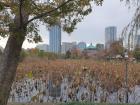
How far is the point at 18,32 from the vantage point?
30.0 ft

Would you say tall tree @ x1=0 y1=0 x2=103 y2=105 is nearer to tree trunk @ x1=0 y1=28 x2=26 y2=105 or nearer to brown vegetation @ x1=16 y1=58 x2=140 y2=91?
tree trunk @ x1=0 y1=28 x2=26 y2=105

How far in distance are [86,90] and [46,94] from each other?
4.95ft

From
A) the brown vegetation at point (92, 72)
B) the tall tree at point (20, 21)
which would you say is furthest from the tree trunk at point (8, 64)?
the brown vegetation at point (92, 72)

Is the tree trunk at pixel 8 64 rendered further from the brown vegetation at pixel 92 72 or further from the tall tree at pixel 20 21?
the brown vegetation at pixel 92 72

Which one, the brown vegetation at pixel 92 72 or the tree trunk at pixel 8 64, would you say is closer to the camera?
the tree trunk at pixel 8 64

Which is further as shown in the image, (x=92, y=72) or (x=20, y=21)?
(x=92, y=72)

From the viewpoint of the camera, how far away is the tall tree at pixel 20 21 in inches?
361

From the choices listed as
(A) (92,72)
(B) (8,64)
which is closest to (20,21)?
(B) (8,64)

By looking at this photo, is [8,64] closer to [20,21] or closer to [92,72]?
[20,21]

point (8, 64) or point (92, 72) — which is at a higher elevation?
point (8, 64)

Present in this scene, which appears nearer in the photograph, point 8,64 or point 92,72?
point 8,64

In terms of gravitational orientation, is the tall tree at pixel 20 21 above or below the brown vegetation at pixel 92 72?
above

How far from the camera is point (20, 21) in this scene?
9211mm

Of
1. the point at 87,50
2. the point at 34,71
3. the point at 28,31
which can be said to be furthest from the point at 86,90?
the point at 87,50
